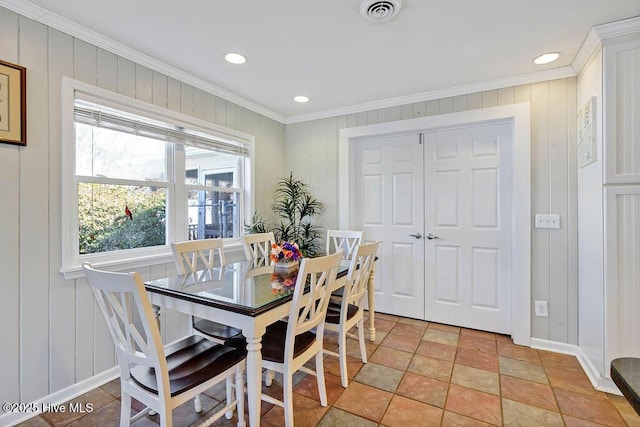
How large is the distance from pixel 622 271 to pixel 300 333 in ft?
6.94

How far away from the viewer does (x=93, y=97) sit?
6.81ft

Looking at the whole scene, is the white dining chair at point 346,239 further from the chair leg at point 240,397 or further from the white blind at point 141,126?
the chair leg at point 240,397

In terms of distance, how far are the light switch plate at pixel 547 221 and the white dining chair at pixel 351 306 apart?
155 centimetres

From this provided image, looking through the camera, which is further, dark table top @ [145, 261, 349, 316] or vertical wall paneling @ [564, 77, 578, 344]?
vertical wall paneling @ [564, 77, 578, 344]

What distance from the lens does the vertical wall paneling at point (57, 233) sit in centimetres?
189

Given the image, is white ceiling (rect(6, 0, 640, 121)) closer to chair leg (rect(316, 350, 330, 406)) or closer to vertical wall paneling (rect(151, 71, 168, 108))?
vertical wall paneling (rect(151, 71, 168, 108))

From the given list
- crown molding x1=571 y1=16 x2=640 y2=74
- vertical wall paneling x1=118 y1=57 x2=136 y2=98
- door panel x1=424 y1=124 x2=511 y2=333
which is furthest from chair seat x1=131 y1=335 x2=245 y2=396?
crown molding x1=571 y1=16 x2=640 y2=74

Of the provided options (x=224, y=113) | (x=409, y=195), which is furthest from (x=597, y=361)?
(x=224, y=113)

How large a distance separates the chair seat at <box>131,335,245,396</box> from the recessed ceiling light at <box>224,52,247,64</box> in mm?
2046

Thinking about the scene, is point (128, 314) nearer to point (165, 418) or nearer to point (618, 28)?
point (165, 418)

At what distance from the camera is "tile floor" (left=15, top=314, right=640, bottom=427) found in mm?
1759

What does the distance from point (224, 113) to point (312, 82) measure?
0.97 metres

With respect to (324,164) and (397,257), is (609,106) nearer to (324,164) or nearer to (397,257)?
(397,257)

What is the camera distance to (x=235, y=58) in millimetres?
2395
